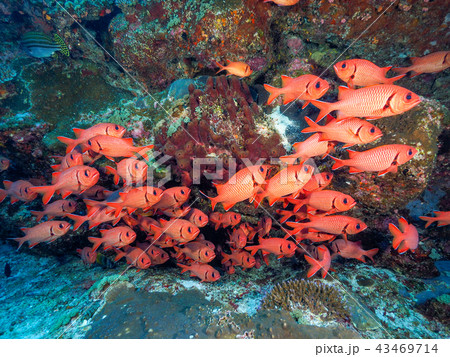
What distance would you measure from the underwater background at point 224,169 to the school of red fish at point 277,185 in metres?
0.17

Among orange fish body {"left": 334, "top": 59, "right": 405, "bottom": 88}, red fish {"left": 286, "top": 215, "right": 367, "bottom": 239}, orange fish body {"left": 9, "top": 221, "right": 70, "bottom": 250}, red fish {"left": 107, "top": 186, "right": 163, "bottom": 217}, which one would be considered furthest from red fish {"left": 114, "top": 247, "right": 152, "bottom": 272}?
orange fish body {"left": 334, "top": 59, "right": 405, "bottom": 88}

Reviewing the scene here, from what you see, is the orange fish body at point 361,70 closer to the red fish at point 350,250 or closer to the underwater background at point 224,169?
the underwater background at point 224,169

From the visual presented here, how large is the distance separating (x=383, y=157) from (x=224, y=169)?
2.38m

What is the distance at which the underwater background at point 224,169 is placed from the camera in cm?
322

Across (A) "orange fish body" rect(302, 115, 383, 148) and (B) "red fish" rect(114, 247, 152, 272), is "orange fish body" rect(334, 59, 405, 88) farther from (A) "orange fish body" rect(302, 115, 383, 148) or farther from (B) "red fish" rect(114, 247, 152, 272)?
(B) "red fish" rect(114, 247, 152, 272)

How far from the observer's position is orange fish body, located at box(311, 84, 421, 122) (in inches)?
94.1

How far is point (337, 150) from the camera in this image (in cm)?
381

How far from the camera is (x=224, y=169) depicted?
4.02 metres

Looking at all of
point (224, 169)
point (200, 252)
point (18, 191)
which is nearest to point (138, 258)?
point (200, 252)

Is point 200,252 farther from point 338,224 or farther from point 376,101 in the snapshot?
point 376,101

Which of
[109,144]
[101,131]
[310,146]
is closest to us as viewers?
[310,146]

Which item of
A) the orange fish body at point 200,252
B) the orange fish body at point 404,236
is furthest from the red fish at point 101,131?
the orange fish body at point 404,236
